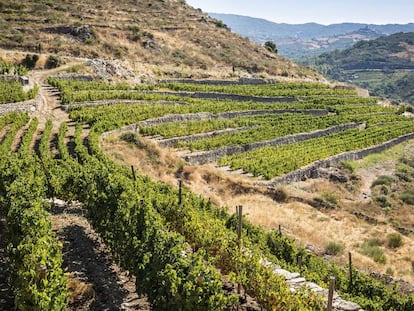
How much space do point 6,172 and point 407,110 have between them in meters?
73.8

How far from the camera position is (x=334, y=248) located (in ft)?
74.8

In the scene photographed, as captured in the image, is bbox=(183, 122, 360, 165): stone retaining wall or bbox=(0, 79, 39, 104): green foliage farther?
A: bbox=(0, 79, 39, 104): green foliage

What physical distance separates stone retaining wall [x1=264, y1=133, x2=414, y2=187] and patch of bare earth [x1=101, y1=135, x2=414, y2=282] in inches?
27.3

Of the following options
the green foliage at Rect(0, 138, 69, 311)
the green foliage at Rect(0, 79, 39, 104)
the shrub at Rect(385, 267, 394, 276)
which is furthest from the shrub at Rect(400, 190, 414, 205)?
the green foliage at Rect(0, 79, 39, 104)

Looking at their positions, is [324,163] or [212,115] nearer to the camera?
[324,163]

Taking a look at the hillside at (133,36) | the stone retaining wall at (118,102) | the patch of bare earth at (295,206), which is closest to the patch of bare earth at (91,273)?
the patch of bare earth at (295,206)

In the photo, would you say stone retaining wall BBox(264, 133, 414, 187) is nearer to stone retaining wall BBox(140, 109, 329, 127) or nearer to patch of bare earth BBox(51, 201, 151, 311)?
stone retaining wall BBox(140, 109, 329, 127)

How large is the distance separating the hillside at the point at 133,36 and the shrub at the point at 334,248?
48600 millimetres

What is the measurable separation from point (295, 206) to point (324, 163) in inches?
453

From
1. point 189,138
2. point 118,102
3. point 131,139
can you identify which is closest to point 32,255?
point 131,139

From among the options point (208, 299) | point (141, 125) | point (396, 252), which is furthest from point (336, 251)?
point (141, 125)

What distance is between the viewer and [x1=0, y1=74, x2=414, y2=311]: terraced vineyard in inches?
405

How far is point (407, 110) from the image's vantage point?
75938 mm

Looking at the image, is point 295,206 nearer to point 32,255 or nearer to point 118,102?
point 32,255
